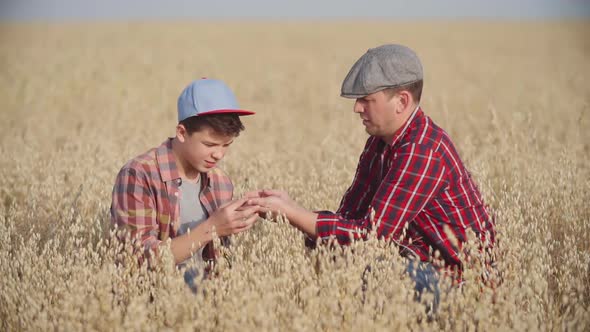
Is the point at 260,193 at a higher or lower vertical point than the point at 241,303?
higher

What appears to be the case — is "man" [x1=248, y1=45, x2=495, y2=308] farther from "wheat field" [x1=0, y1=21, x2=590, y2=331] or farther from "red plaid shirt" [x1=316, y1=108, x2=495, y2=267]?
"wheat field" [x1=0, y1=21, x2=590, y2=331]

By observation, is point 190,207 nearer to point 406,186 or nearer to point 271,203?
point 271,203

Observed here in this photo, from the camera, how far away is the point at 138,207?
11.3 ft

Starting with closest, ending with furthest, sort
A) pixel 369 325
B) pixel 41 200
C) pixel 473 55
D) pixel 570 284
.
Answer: pixel 369 325 → pixel 570 284 → pixel 41 200 → pixel 473 55

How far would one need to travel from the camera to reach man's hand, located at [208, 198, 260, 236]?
3305 millimetres

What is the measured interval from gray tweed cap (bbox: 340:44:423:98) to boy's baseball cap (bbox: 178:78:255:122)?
2.21 ft

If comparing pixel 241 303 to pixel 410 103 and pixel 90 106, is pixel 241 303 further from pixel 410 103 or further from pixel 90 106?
pixel 90 106

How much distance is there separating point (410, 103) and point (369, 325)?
4.26 ft

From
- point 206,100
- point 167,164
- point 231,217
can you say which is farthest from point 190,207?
point 206,100

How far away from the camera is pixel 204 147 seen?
351cm

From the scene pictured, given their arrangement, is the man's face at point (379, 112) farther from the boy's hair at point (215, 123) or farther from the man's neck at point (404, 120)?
the boy's hair at point (215, 123)

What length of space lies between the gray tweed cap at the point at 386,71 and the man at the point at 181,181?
0.70 m

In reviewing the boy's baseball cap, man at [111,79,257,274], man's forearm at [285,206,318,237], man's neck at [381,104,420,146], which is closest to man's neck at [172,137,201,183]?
man at [111,79,257,274]

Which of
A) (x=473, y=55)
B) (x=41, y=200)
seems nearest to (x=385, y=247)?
(x=41, y=200)
